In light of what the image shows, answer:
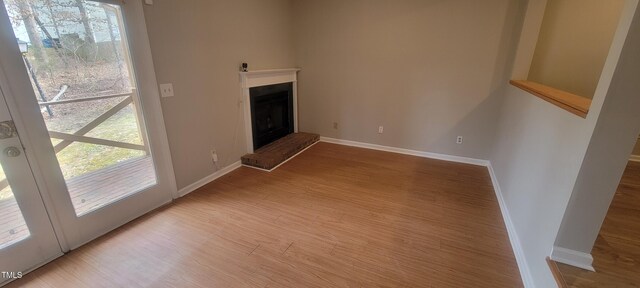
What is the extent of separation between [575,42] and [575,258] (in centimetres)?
272

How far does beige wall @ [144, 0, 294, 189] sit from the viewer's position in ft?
7.79

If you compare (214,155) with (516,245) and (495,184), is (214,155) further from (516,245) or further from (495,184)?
(495,184)

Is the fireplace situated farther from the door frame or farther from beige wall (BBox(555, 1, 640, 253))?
beige wall (BBox(555, 1, 640, 253))

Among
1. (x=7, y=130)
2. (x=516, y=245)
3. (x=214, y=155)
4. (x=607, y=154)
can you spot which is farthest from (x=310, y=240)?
(x=7, y=130)

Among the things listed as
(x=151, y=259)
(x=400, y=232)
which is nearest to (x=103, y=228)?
(x=151, y=259)

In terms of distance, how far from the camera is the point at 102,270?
1.73 m

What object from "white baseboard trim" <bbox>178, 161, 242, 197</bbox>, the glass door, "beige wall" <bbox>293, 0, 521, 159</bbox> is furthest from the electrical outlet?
"beige wall" <bbox>293, 0, 521, 159</bbox>

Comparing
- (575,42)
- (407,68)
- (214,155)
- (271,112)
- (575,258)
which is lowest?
(214,155)

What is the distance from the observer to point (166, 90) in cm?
239

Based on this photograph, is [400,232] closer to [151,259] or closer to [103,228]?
[151,259]

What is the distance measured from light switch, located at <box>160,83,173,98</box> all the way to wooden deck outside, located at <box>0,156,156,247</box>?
59 cm

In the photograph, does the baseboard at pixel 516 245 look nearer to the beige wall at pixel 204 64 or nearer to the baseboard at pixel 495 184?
the baseboard at pixel 495 184

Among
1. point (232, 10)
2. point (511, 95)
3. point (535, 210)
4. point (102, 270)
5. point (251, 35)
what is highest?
point (232, 10)

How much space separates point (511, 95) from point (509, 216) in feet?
4.74
